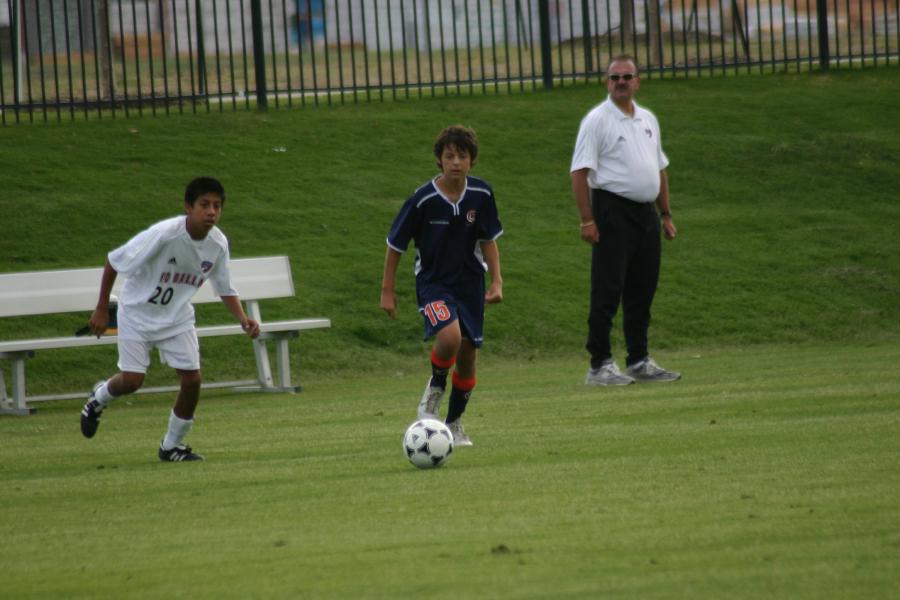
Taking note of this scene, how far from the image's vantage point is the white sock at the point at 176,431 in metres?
8.48

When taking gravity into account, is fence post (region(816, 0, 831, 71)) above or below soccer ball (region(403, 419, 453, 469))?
above

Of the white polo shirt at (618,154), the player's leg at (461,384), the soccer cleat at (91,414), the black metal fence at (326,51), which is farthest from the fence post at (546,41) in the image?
the soccer cleat at (91,414)

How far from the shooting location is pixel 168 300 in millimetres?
8734

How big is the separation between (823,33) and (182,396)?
58.6 feet

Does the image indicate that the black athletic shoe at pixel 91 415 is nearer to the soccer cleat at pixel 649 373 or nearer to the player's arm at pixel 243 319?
the player's arm at pixel 243 319

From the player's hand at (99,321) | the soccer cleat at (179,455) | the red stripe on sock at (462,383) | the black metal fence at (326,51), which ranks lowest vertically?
the soccer cleat at (179,455)

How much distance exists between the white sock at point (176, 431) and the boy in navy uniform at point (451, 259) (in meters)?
1.34

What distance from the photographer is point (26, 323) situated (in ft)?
47.5

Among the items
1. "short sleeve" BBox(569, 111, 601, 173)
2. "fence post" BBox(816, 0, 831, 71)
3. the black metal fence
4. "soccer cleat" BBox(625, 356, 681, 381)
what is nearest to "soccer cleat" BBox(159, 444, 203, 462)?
"short sleeve" BBox(569, 111, 601, 173)

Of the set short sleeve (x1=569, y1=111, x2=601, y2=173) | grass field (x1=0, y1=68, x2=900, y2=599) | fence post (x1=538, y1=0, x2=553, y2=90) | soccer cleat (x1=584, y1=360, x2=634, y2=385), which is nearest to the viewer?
grass field (x1=0, y1=68, x2=900, y2=599)

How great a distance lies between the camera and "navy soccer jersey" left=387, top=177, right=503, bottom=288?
28.2 ft

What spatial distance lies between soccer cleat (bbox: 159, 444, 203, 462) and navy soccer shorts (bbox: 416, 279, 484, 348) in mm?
1526

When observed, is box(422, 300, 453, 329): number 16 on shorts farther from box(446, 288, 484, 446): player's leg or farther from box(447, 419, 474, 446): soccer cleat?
box(447, 419, 474, 446): soccer cleat

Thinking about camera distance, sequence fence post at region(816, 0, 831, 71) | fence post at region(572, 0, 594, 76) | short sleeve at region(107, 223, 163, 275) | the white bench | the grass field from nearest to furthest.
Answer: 1. the grass field
2. short sleeve at region(107, 223, 163, 275)
3. the white bench
4. fence post at region(572, 0, 594, 76)
5. fence post at region(816, 0, 831, 71)
